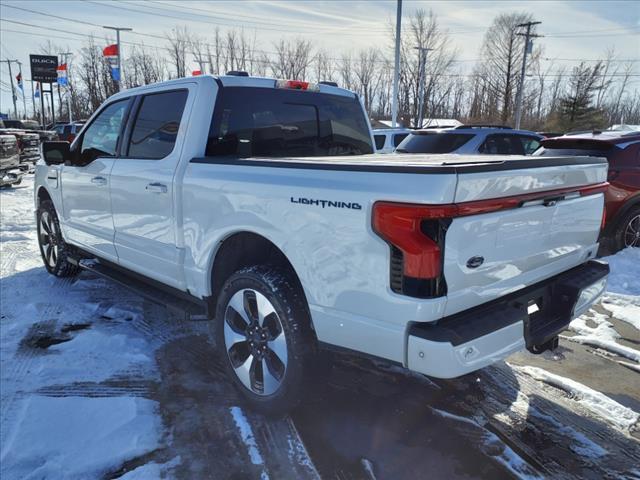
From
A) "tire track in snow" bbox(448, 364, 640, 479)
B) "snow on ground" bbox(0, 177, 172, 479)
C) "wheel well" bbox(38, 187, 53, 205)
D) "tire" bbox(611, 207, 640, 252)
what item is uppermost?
"wheel well" bbox(38, 187, 53, 205)

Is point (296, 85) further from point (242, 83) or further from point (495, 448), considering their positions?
point (495, 448)

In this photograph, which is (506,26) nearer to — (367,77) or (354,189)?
(367,77)

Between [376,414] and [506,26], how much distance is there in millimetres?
53504

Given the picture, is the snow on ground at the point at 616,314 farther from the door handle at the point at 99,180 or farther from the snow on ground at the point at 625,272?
the door handle at the point at 99,180

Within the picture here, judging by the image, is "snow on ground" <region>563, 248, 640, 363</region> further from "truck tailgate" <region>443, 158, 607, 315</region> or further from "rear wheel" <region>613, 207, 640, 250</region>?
"truck tailgate" <region>443, 158, 607, 315</region>

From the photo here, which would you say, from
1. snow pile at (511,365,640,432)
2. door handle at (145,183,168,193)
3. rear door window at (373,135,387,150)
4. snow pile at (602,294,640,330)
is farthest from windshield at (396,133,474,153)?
door handle at (145,183,168,193)

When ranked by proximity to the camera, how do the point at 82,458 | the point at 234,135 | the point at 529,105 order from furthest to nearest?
the point at 529,105 → the point at 234,135 → the point at 82,458

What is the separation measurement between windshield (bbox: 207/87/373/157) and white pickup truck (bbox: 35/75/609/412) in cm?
1

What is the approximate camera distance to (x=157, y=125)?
3910 mm

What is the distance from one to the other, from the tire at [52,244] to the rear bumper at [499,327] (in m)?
4.68

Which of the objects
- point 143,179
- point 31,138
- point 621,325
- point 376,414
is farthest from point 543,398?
point 31,138

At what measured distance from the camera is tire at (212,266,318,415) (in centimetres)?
282

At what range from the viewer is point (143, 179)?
3791mm

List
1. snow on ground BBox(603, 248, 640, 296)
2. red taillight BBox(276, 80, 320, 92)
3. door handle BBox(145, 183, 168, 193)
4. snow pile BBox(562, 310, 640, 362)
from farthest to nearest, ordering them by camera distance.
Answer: snow on ground BBox(603, 248, 640, 296), snow pile BBox(562, 310, 640, 362), red taillight BBox(276, 80, 320, 92), door handle BBox(145, 183, 168, 193)
